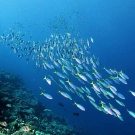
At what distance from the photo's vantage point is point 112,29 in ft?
411

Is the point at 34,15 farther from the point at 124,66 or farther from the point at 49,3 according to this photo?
the point at 124,66

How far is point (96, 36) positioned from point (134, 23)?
75.5ft

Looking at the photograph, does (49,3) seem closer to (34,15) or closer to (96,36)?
(34,15)

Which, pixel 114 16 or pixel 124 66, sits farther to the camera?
pixel 114 16

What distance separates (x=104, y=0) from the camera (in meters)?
134

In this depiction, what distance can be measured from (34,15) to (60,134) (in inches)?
7447

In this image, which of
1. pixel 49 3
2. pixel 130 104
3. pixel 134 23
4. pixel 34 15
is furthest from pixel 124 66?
pixel 34 15

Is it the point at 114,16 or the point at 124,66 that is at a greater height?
the point at 114,16

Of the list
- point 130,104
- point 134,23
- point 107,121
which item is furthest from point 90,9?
point 107,121

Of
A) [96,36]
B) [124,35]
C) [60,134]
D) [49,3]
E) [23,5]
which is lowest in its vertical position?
[60,134]

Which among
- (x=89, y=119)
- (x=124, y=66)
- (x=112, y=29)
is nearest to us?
(x=89, y=119)

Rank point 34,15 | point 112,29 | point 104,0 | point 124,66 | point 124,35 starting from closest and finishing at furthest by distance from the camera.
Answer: point 124,66 → point 124,35 → point 112,29 → point 104,0 → point 34,15

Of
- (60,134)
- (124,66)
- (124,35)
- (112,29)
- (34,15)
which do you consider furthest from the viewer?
(34,15)

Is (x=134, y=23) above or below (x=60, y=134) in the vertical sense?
above
